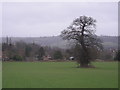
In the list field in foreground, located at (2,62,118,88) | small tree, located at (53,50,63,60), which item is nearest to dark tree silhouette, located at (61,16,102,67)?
field in foreground, located at (2,62,118,88)

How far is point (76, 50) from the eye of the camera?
58.7 meters

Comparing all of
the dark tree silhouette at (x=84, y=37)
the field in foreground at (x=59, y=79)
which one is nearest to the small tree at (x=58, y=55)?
the dark tree silhouette at (x=84, y=37)

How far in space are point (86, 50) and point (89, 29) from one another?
15.7 feet

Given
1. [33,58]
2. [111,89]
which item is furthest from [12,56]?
[111,89]

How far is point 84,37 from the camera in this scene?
60000 mm

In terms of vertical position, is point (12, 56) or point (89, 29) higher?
point (89, 29)

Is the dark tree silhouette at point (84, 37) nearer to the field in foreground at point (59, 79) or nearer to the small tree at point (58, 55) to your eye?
the field in foreground at point (59, 79)

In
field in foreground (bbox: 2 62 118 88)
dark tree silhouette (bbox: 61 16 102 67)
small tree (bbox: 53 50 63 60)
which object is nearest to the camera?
field in foreground (bbox: 2 62 118 88)

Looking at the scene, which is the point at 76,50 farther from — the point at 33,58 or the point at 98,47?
the point at 33,58

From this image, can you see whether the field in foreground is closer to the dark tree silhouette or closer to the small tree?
the dark tree silhouette

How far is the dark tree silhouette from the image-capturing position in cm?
5866

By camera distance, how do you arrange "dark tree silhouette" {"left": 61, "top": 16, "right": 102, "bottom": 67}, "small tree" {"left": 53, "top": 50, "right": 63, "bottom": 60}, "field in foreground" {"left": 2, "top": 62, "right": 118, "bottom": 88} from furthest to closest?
1. "small tree" {"left": 53, "top": 50, "right": 63, "bottom": 60}
2. "dark tree silhouette" {"left": 61, "top": 16, "right": 102, "bottom": 67}
3. "field in foreground" {"left": 2, "top": 62, "right": 118, "bottom": 88}

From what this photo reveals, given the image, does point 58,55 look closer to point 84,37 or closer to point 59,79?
point 84,37

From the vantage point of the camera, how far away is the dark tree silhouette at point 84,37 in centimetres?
5866
